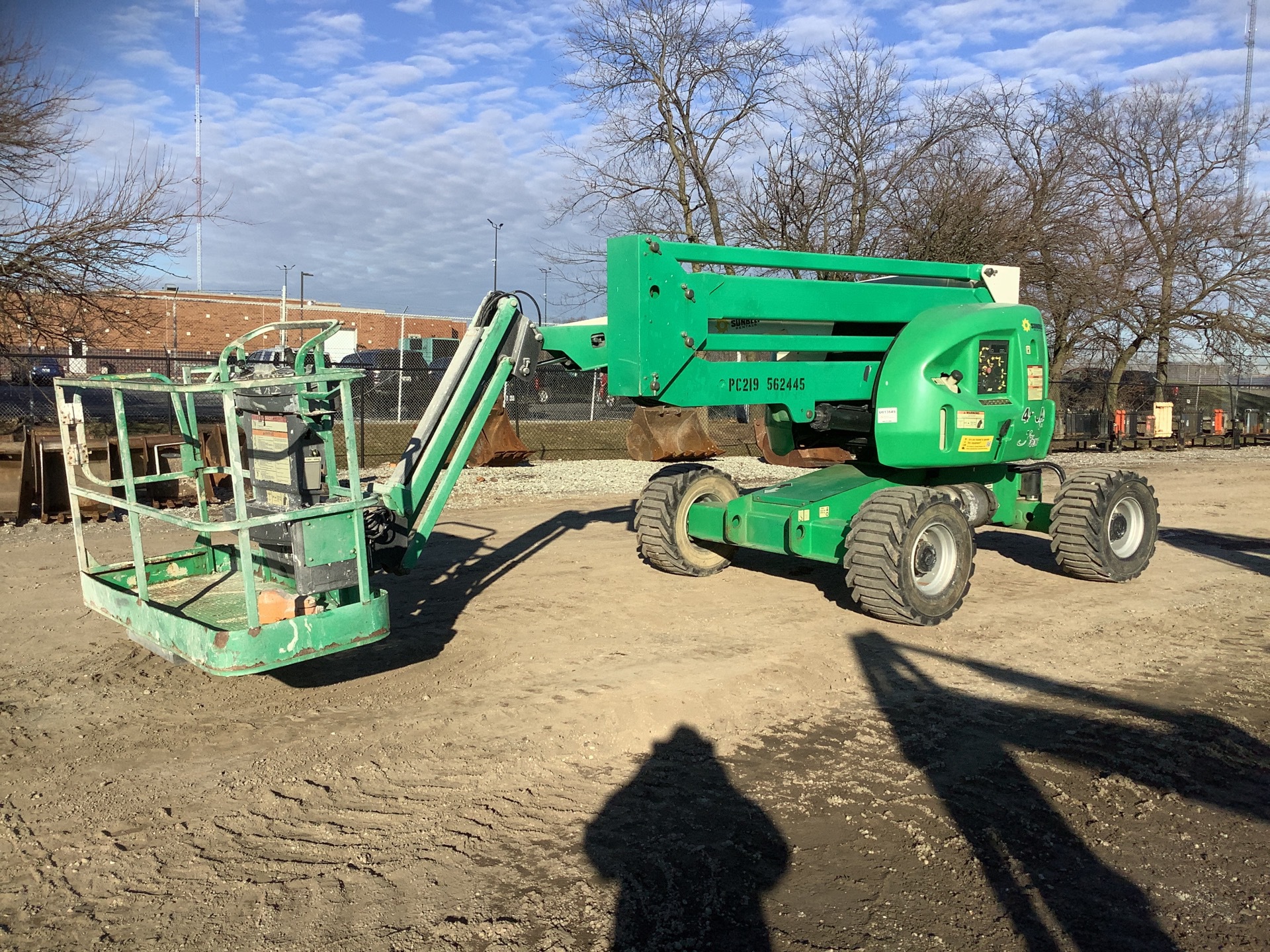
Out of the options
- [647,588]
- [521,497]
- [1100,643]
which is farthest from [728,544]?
[521,497]

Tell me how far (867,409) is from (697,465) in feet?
5.47

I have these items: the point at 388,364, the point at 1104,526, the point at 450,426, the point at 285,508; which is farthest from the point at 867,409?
the point at 388,364

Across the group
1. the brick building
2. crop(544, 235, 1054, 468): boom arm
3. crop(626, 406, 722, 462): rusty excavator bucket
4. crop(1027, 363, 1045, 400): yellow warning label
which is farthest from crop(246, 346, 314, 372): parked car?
the brick building

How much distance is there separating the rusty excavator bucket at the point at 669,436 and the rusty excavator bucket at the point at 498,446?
2547 millimetres

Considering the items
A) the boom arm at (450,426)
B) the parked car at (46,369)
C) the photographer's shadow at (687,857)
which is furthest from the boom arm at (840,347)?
the parked car at (46,369)

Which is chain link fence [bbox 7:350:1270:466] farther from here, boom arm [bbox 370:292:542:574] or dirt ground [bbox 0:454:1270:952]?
dirt ground [bbox 0:454:1270:952]

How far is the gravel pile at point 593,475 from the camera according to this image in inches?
581

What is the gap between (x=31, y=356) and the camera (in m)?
14.5

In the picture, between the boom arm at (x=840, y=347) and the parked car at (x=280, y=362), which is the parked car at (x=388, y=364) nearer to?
the boom arm at (x=840, y=347)

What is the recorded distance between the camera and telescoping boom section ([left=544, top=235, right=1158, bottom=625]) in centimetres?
701

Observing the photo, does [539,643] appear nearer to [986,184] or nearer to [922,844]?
[922,844]

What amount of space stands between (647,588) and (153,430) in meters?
12.0

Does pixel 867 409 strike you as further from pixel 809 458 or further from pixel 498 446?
pixel 498 446

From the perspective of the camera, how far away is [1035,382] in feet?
27.9
